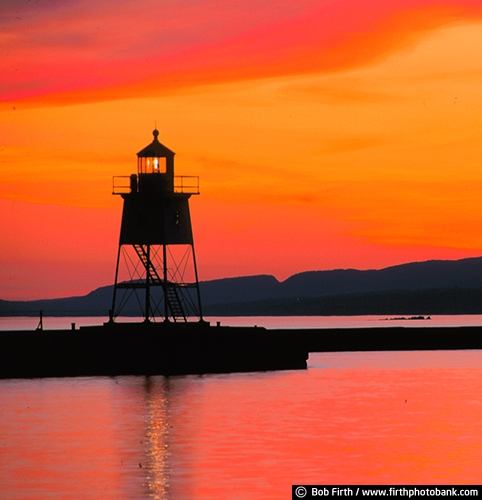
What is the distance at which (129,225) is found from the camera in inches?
2282

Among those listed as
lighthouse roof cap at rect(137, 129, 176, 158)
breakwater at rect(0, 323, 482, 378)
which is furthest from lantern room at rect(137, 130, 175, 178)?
breakwater at rect(0, 323, 482, 378)

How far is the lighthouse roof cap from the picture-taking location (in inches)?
2266

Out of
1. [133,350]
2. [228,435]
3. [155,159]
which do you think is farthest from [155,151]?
[228,435]

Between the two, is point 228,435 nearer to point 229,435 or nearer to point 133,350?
point 229,435

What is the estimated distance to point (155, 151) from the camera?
57.6 m

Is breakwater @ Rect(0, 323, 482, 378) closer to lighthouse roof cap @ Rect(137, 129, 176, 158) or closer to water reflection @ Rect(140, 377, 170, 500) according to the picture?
water reflection @ Rect(140, 377, 170, 500)

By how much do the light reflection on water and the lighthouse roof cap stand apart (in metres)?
11.1

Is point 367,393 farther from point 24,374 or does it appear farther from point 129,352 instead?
point 24,374

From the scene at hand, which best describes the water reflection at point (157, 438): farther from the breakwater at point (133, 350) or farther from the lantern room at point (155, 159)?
the lantern room at point (155, 159)

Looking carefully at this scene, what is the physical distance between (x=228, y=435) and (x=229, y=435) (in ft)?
0.14

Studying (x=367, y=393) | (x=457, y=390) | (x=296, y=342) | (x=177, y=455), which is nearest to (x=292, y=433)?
(x=177, y=455)

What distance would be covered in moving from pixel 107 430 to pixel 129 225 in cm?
2307

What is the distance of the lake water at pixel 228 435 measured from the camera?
84.3ft

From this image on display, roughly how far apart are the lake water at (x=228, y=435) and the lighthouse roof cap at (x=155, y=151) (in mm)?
11190
